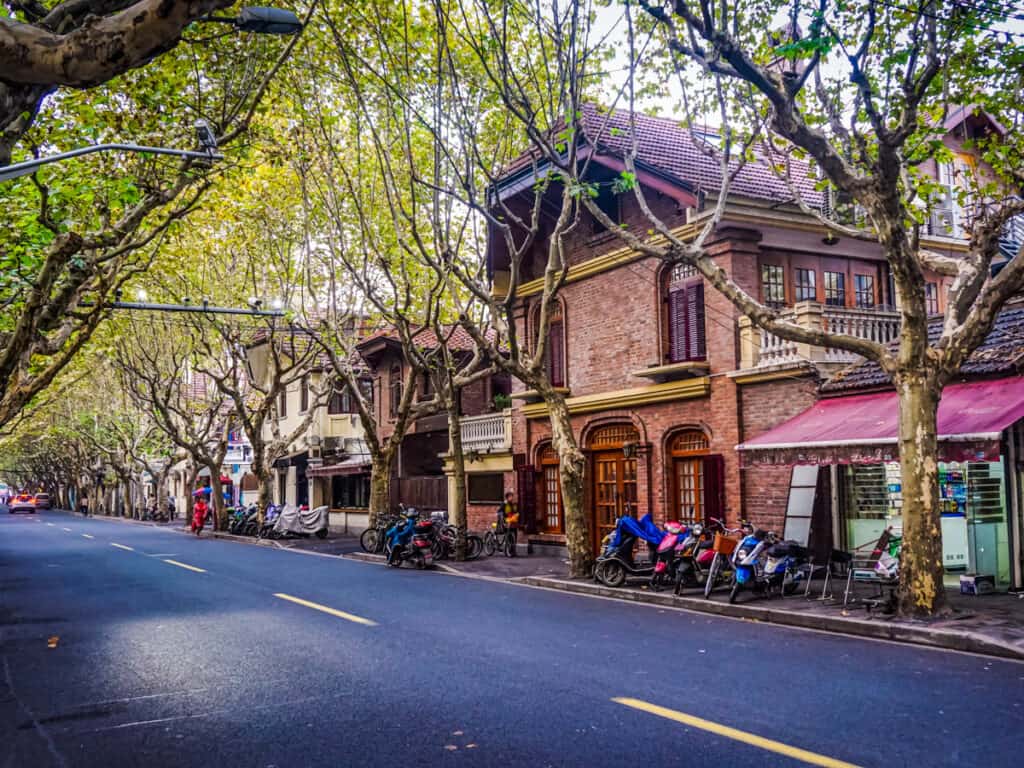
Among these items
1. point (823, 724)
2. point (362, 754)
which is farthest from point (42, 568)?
point (823, 724)

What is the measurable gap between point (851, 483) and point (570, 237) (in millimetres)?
10603

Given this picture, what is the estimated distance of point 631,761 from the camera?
230 inches

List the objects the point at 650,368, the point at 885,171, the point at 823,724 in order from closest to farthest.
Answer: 1. the point at 823,724
2. the point at 885,171
3. the point at 650,368

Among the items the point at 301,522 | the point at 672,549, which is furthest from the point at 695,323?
the point at 301,522

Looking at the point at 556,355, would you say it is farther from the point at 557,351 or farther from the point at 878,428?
the point at 878,428

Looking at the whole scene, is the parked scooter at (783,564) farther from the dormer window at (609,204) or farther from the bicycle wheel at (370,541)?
the bicycle wheel at (370,541)

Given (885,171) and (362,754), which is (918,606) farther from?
(362,754)

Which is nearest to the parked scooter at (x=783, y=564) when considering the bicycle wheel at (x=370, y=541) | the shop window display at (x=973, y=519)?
the shop window display at (x=973, y=519)

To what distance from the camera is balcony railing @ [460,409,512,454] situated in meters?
27.4

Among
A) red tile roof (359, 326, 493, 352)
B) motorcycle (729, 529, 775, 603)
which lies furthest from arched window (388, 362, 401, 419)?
motorcycle (729, 529, 775, 603)

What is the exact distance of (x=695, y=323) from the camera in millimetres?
20578

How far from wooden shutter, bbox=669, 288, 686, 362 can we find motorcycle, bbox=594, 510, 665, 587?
5945 mm

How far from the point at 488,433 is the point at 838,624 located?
1755 centimetres

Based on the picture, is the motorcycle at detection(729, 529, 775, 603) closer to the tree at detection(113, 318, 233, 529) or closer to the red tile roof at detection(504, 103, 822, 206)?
the red tile roof at detection(504, 103, 822, 206)
